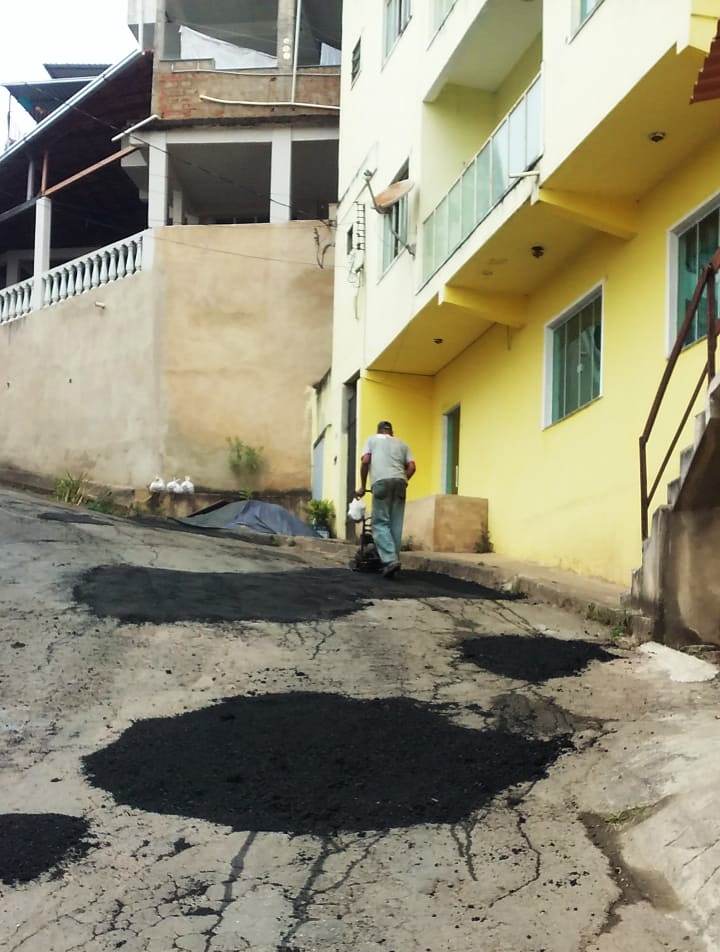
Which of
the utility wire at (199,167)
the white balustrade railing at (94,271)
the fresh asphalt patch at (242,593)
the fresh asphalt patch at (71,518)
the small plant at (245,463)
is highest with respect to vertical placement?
the utility wire at (199,167)

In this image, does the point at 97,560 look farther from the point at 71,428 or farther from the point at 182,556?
the point at 71,428

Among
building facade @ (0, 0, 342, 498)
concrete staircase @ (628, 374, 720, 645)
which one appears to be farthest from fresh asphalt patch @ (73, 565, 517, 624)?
building facade @ (0, 0, 342, 498)

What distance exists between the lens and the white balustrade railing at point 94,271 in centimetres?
2312

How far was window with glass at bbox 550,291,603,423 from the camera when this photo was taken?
12484mm

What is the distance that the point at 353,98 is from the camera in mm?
20688

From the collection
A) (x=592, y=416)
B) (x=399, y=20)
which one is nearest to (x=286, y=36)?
(x=399, y=20)

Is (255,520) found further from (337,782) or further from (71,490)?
(337,782)

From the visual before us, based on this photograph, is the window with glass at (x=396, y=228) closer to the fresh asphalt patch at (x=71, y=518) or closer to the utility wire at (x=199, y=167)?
the utility wire at (x=199, y=167)

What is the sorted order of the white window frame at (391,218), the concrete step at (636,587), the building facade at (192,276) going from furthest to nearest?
the building facade at (192,276)
the white window frame at (391,218)
the concrete step at (636,587)

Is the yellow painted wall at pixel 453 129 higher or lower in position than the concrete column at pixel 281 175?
lower

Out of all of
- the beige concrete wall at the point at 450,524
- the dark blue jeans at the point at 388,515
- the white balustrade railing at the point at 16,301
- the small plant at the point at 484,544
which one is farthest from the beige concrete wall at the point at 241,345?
the dark blue jeans at the point at 388,515

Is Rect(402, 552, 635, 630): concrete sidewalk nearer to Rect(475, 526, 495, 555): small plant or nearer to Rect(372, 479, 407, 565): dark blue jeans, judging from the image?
Rect(475, 526, 495, 555): small plant

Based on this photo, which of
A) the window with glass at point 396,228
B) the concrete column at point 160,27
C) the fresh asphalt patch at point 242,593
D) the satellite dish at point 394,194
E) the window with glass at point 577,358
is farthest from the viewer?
the concrete column at point 160,27

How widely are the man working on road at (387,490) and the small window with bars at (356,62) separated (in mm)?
10861
